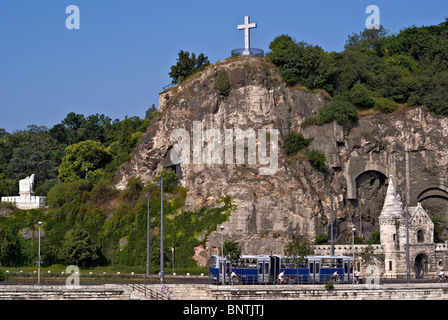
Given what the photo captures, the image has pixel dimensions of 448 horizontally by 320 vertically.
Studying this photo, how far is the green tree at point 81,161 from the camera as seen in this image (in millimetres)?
109062

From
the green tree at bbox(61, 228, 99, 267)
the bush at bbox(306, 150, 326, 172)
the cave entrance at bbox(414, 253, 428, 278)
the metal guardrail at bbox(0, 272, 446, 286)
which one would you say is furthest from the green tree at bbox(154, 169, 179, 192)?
the cave entrance at bbox(414, 253, 428, 278)

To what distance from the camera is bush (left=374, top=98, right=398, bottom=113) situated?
99.0 metres

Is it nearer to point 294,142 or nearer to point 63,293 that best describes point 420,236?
point 294,142

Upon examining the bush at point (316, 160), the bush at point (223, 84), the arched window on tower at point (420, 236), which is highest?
the bush at point (223, 84)

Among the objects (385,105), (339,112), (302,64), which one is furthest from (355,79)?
(339,112)

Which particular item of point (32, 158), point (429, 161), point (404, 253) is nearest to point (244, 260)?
point (404, 253)

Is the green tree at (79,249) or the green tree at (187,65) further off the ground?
the green tree at (187,65)

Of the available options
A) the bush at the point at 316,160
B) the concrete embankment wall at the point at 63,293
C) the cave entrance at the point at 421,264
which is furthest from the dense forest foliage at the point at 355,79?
the concrete embankment wall at the point at 63,293

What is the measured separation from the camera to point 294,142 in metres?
93.6

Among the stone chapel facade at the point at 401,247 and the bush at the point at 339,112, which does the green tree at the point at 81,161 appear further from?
the stone chapel facade at the point at 401,247

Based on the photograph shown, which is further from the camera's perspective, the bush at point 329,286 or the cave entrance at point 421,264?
the cave entrance at point 421,264

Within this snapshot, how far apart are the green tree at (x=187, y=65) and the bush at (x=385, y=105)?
2349 centimetres

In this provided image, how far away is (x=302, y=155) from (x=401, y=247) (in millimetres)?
15276

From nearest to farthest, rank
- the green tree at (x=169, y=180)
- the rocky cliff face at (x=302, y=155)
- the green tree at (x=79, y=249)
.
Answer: the green tree at (x=79, y=249) → the rocky cliff face at (x=302, y=155) → the green tree at (x=169, y=180)
